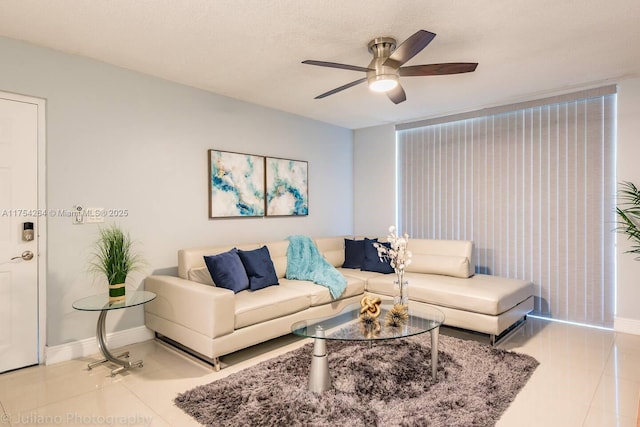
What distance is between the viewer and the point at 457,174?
4785 mm

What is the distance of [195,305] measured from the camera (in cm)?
288

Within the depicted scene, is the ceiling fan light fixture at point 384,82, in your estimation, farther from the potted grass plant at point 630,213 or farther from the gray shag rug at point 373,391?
the potted grass plant at point 630,213

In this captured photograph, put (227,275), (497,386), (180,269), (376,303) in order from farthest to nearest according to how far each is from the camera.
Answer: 1. (180,269)
2. (227,275)
3. (376,303)
4. (497,386)

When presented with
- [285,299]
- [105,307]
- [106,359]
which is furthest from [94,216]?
[285,299]

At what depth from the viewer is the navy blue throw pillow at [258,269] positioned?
3523 millimetres

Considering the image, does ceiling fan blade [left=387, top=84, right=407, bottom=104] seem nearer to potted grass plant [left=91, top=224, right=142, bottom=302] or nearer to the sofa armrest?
the sofa armrest

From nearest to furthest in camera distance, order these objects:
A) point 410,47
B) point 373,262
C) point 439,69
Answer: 1. point 410,47
2. point 439,69
3. point 373,262

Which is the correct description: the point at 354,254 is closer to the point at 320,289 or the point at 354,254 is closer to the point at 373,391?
the point at 320,289

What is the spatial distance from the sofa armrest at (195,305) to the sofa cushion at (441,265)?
2.42m

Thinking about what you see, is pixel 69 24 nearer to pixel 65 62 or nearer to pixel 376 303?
pixel 65 62

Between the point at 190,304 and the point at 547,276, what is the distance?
12.4 feet

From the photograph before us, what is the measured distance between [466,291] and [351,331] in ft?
4.93

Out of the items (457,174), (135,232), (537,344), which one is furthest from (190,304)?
(457,174)

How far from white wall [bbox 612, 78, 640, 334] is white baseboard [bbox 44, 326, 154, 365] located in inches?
184
